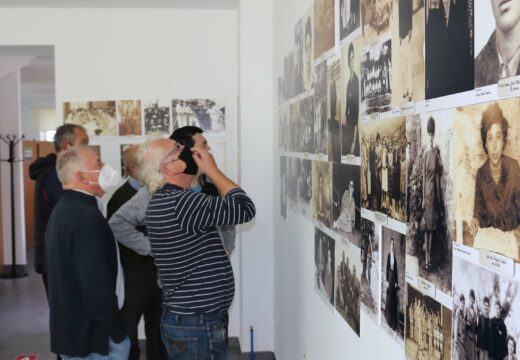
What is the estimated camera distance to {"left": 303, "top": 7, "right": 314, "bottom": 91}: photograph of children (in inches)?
105

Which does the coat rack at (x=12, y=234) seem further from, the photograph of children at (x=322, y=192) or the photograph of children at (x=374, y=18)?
the photograph of children at (x=374, y=18)

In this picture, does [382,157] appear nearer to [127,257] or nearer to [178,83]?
[127,257]

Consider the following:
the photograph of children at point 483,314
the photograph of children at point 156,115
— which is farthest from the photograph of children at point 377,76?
the photograph of children at point 156,115

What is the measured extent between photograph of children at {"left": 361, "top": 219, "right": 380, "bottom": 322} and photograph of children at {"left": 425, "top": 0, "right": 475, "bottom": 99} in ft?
1.80

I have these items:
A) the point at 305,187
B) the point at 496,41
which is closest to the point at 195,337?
the point at 305,187

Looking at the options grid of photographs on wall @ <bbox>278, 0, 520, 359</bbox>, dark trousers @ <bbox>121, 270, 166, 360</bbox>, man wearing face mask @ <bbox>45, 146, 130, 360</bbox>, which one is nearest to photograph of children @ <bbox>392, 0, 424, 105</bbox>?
grid of photographs on wall @ <bbox>278, 0, 520, 359</bbox>

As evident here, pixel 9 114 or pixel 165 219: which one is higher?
pixel 9 114

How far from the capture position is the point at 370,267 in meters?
1.78

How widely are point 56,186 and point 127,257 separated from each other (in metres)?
0.89

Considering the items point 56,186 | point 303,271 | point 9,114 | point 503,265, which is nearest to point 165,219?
point 303,271

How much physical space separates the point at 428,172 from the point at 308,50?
1568 millimetres

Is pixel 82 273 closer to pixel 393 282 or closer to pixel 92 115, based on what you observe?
pixel 393 282

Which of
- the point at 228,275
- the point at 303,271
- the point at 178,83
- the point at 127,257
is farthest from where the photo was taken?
the point at 178,83

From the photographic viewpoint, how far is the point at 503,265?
1.00 m
